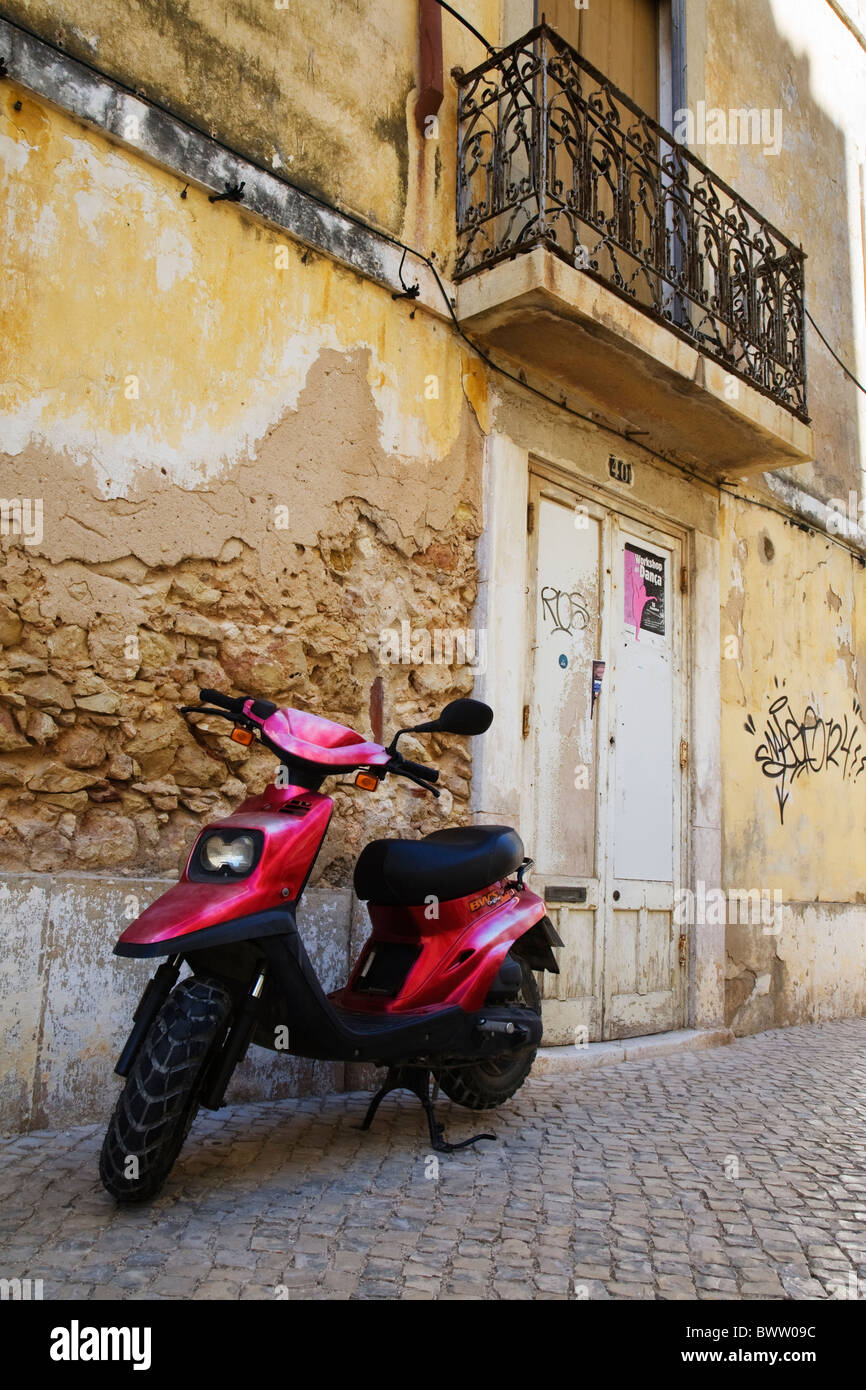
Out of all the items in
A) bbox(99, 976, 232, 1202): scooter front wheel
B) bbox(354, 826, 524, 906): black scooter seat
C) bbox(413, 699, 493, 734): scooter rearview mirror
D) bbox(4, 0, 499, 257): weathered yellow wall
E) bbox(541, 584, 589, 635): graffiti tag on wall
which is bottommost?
bbox(99, 976, 232, 1202): scooter front wheel

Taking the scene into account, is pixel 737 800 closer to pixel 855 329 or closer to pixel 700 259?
pixel 700 259

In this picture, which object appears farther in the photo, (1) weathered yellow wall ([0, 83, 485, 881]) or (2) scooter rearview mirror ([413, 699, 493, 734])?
(1) weathered yellow wall ([0, 83, 485, 881])

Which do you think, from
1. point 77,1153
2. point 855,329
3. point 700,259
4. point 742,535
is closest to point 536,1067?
point 77,1153

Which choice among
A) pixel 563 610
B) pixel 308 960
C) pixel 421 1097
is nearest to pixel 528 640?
pixel 563 610

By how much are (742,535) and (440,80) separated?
367 cm

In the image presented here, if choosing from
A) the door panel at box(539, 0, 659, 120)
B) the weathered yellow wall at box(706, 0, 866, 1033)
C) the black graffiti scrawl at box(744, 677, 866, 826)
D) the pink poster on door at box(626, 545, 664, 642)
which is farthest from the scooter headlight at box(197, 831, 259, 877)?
the door panel at box(539, 0, 659, 120)

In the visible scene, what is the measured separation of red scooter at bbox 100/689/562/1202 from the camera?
2676 mm

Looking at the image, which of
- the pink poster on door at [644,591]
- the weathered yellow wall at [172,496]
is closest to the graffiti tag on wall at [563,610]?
the pink poster on door at [644,591]

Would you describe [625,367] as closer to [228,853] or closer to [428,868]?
[428,868]

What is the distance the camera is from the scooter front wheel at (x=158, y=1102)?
8.56 ft

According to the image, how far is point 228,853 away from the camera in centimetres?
293

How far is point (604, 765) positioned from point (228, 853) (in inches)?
139

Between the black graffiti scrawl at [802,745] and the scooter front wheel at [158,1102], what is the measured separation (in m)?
5.45

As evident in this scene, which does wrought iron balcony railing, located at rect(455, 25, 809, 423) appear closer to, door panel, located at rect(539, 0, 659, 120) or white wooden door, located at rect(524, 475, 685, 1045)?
door panel, located at rect(539, 0, 659, 120)
